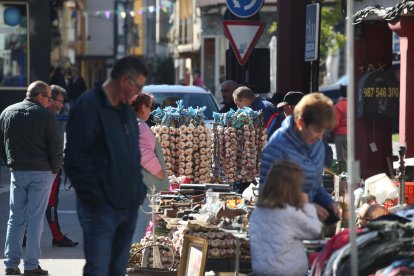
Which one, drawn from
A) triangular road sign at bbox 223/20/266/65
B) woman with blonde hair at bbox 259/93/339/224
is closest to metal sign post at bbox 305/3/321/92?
triangular road sign at bbox 223/20/266/65

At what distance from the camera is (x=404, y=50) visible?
17203 mm

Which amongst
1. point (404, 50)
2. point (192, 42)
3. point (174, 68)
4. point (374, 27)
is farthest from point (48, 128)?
point (174, 68)

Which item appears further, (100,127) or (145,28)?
(145,28)

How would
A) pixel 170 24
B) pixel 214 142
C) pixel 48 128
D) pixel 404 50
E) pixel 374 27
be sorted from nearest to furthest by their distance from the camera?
pixel 48 128 < pixel 214 142 < pixel 404 50 < pixel 374 27 < pixel 170 24

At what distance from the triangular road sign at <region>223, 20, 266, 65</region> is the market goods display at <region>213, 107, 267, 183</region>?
3896 millimetres

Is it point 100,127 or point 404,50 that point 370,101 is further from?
point 100,127

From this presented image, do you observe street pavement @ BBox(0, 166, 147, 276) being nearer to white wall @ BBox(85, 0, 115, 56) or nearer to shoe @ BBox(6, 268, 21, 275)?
shoe @ BBox(6, 268, 21, 275)

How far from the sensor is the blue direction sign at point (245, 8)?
1814cm

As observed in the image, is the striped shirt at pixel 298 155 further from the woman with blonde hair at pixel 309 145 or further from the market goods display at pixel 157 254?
the market goods display at pixel 157 254

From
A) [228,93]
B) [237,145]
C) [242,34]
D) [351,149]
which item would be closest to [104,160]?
[351,149]

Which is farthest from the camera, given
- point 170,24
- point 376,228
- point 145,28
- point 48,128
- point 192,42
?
point 145,28

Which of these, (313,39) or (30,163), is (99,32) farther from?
(30,163)

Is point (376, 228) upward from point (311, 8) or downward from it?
downward

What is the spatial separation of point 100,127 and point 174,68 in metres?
58.2
